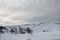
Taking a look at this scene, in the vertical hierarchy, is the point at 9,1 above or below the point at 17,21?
above

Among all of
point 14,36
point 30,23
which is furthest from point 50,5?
point 14,36

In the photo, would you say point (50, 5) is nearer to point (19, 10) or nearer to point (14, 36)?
point (19, 10)

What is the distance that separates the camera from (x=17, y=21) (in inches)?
64.3

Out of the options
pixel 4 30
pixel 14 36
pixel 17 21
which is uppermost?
pixel 17 21

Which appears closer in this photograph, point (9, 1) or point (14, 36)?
point (9, 1)

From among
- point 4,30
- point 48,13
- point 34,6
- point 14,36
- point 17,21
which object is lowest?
point 14,36

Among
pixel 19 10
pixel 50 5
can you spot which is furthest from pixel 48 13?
pixel 19 10

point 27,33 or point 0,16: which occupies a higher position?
point 0,16

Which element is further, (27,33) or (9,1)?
(27,33)

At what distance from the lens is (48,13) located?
62.2 inches

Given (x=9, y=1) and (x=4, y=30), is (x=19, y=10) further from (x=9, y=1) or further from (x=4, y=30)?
(x=4, y=30)

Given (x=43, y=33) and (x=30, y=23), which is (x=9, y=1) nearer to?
(x=30, y=23)

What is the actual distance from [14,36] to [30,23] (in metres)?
0.33

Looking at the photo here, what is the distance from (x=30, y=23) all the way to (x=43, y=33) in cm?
26
